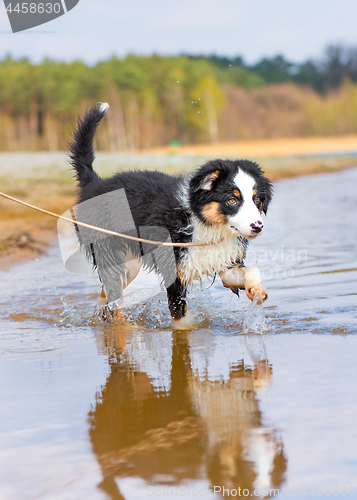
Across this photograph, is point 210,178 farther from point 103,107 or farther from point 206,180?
point 103,107

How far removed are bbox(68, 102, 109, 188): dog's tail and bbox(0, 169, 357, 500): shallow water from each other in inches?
51.7

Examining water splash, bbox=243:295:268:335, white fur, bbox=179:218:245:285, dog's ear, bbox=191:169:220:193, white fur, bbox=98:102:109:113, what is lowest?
water splash, bbox=243:295:268:335

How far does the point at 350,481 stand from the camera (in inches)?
87.5

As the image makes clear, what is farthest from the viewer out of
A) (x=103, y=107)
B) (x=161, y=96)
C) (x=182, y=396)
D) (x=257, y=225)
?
(x=161, y=96)

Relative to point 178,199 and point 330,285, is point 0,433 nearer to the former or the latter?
point 178,199

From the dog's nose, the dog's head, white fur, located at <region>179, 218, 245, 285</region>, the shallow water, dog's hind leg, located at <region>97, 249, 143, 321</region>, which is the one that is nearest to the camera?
the shallow water

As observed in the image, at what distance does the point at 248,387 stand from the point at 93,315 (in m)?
2.58

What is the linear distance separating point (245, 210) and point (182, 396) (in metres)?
1.60

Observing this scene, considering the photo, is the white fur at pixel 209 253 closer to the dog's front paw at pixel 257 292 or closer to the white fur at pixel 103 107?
the dog's front paw at pixel 257 292

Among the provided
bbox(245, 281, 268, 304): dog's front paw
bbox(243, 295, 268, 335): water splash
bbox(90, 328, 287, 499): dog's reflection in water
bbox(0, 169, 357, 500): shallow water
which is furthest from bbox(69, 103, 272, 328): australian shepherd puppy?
bbox(90, 328, 287, 499): dog's reflection in water

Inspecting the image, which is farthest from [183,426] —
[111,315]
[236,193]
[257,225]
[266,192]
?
[111,315]

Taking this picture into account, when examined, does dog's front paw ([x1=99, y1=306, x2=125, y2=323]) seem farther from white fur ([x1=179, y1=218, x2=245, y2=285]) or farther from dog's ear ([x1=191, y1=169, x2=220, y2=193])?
dog's ear ([x1=191, y1=169, x2=220, y2=193])

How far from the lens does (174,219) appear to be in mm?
4734

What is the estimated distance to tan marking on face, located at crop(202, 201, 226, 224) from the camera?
4492mm
